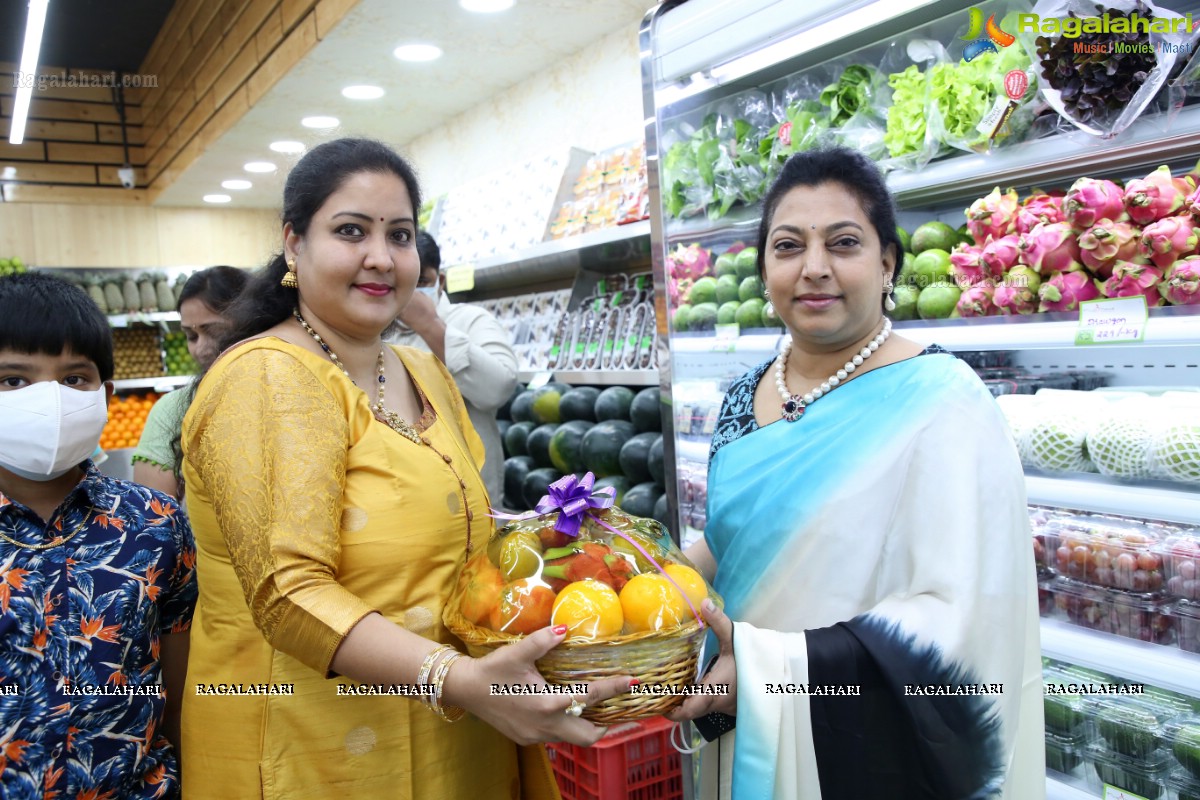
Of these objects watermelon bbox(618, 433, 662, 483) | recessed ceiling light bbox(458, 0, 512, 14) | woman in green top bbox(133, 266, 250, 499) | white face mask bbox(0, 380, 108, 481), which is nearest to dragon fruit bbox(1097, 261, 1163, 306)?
watermelon bbox(618, 433, 662, 483)

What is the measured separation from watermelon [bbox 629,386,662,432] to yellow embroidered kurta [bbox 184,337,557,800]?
1.82m

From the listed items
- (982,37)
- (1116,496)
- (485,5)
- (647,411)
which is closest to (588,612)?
(1116,496)

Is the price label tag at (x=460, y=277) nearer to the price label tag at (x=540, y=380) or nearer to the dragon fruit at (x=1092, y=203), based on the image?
the price label tag at (x=540, y=380)

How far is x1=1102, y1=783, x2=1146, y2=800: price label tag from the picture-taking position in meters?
1.73

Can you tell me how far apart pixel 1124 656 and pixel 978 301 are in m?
0.79

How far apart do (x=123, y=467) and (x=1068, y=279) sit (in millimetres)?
6093

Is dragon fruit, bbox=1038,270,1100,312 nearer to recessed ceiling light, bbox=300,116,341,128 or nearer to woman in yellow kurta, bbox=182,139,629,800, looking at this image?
woman in yellow kurta, bbox=182,139,629,800

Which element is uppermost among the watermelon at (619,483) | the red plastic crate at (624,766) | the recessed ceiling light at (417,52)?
the recessed ceiling light at (417,52)

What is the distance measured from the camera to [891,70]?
2.27 m

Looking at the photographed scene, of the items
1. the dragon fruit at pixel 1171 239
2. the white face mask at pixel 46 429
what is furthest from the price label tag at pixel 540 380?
the dragon fruit at pixel 1171 239

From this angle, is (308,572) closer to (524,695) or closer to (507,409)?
(524,695)

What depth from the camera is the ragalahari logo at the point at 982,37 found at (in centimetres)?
190

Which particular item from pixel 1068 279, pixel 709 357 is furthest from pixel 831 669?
pixel 709 357

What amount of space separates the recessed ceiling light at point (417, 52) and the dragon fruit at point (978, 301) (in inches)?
117
